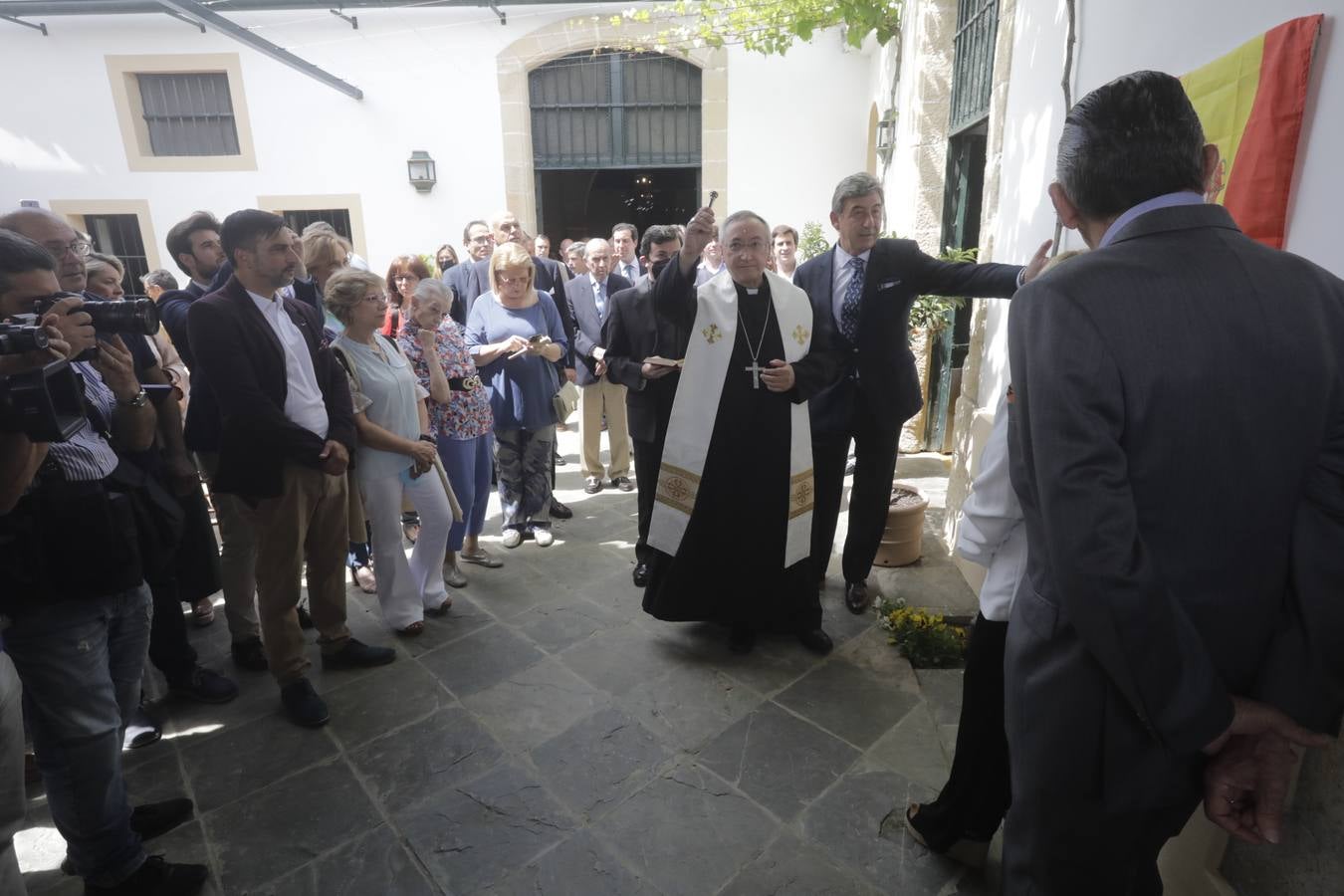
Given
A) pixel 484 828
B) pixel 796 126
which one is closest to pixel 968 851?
pixel 484 828

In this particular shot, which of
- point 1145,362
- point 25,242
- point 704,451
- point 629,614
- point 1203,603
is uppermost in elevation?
point 25,242

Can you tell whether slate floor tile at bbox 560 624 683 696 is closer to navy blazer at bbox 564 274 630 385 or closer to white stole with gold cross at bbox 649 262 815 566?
white stole with gold cross at bbox 649 262 815 566

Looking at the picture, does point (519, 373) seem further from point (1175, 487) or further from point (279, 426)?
point (1175, 487)

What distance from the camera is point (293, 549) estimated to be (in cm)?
275

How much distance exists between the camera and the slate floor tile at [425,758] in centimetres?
244

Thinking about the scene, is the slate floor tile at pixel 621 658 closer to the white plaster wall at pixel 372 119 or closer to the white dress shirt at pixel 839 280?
the white dress shirt at pixel 839 280

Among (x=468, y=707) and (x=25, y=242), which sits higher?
(x=25, y=242)

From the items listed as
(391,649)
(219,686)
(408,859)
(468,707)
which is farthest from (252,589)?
(408,859)

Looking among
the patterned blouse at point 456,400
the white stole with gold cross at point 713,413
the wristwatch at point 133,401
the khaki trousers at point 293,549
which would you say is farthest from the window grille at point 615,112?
the wristwatch at point 133,401

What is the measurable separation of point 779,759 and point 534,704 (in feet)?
3.27

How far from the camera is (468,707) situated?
2.88 m

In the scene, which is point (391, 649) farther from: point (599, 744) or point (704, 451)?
point (704, 451)

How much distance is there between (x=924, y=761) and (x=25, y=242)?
298cm

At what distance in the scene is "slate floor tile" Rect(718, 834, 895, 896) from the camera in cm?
200
